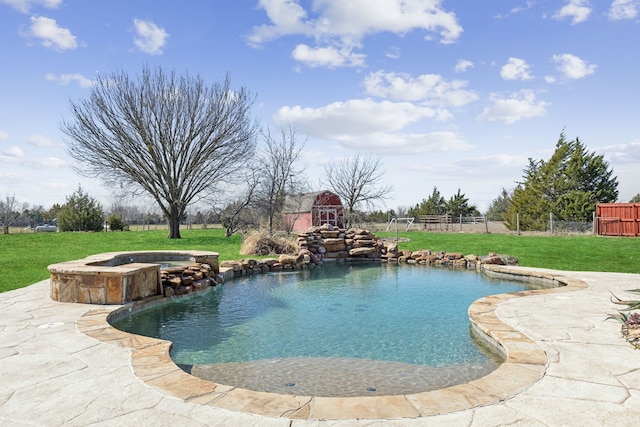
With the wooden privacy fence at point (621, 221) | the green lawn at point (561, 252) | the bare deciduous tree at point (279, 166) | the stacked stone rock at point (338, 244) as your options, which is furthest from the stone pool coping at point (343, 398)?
the wooden privacy fence at point (621, 221)

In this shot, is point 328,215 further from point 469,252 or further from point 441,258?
point 441,258

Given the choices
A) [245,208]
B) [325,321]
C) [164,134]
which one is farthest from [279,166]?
[325,321]

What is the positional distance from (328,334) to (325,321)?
602mm

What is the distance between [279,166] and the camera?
64.6 feet

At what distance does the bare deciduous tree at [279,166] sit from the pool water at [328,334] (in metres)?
11.6

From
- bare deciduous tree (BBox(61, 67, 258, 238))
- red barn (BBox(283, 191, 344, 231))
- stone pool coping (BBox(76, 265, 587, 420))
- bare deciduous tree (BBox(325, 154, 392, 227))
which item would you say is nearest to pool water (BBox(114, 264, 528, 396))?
stone pool coping (BBox(76, 265, 587, 420))

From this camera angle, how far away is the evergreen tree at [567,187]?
2339 centimetres

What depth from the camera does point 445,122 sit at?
12547 mm

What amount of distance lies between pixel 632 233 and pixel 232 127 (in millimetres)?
21136

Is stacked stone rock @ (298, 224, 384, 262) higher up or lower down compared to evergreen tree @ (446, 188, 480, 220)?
lower down

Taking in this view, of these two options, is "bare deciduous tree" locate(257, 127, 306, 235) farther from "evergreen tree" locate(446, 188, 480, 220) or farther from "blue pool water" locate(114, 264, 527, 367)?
"evergreen tree" locate(446, 188, 480, 220)

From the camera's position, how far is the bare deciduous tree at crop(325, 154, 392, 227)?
27547mm

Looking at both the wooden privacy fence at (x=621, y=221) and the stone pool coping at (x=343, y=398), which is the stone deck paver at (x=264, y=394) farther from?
the wooden privacy fence at (x=621, y=221)

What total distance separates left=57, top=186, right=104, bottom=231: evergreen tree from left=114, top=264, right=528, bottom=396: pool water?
20.2 meters
